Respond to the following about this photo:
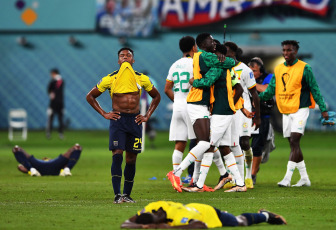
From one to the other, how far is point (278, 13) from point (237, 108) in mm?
24837

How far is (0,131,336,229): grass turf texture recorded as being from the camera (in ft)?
30.9

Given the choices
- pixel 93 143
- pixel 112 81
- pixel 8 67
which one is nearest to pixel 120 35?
pixel 8 67

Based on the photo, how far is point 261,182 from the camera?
15.0 metres

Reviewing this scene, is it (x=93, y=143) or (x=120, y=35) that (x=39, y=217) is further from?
(x=120, y=35)

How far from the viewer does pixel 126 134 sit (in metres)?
11.3

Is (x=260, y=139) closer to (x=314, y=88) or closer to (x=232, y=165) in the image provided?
(x=314, y=88)

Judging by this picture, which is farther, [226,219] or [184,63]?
[184,63]

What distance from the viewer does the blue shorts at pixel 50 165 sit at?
16578 millimetres

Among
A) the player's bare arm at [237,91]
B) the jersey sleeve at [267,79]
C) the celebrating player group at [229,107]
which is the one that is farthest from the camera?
the jersey sleeve at [267,79]

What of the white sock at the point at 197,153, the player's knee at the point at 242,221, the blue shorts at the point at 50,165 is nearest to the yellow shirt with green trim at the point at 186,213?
the player's knee at the point at 242,221

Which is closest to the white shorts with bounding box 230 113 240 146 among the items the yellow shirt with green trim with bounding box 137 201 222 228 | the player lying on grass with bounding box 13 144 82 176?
the player lying on grass with bounding box 13 144 82 176

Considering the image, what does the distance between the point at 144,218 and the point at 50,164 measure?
8.52 m

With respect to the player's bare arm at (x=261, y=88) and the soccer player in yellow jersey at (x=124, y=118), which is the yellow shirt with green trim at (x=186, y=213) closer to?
the soccer player in yellow jersey at (x=124, y=118)

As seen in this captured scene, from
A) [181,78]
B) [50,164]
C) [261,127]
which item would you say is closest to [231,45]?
[181,78]
